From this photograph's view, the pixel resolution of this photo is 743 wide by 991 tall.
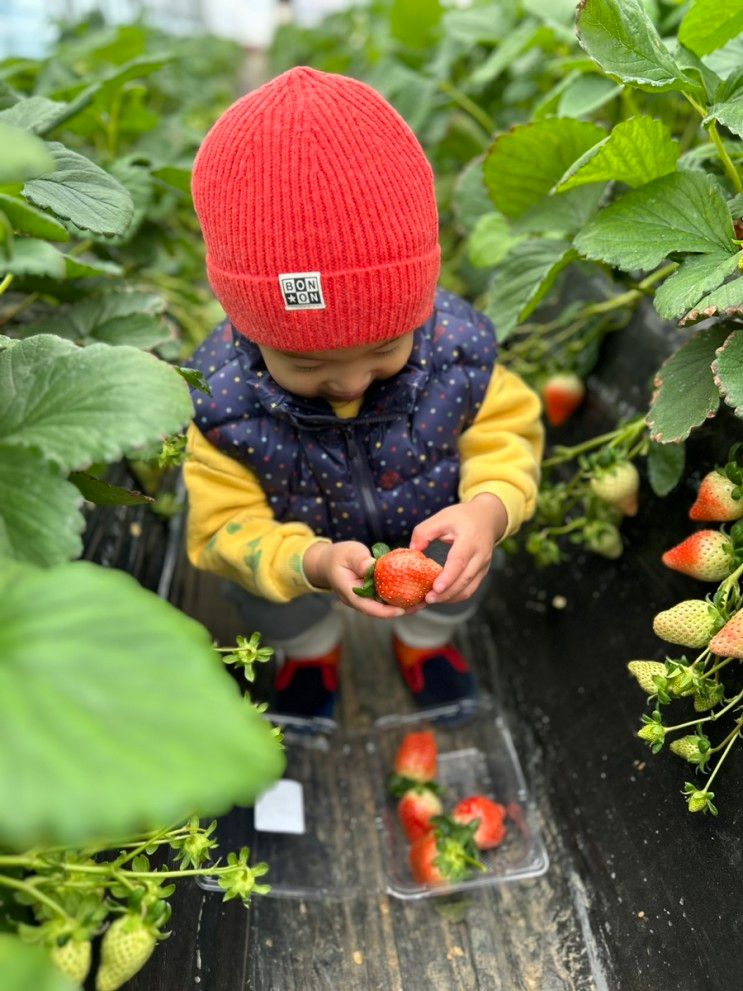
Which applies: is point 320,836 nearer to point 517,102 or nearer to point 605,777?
point 605,777

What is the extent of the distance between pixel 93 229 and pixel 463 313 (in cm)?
42

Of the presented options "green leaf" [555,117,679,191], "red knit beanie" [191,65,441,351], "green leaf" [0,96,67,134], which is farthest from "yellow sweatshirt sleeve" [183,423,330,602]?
"green leaf" [555,117,679,191]

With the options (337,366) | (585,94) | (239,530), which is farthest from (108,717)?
(585,94)

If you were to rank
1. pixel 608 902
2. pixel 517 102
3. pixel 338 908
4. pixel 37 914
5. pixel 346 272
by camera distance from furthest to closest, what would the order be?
pixel 517 102 → pixel 338 908 → pixel 608 902 → pixel 346 272 → pixel 37 914

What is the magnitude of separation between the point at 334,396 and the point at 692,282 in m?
0.35

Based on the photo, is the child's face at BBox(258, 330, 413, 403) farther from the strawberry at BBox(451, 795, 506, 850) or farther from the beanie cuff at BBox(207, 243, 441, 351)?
the strawberry at BBox(451, 795, 506, 850)

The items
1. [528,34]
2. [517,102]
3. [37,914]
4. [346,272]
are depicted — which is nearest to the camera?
[37,914]

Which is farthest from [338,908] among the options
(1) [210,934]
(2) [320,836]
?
(1) [210,934]

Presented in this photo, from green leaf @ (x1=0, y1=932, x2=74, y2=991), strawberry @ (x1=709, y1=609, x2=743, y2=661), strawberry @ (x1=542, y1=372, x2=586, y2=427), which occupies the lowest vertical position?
strawberry @ (x1=542, y1=372, x2=586, y2=427)

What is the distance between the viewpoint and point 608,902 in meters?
0.90

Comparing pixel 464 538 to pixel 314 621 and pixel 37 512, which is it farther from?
pixel 37 512

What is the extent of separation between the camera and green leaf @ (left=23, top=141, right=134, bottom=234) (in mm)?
823

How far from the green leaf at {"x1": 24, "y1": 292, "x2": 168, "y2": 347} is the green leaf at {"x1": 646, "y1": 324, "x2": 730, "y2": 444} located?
0.55 m

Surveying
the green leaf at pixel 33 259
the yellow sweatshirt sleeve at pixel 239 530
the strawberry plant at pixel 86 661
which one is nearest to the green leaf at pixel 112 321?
the strawberry plant at pixel 86 661
